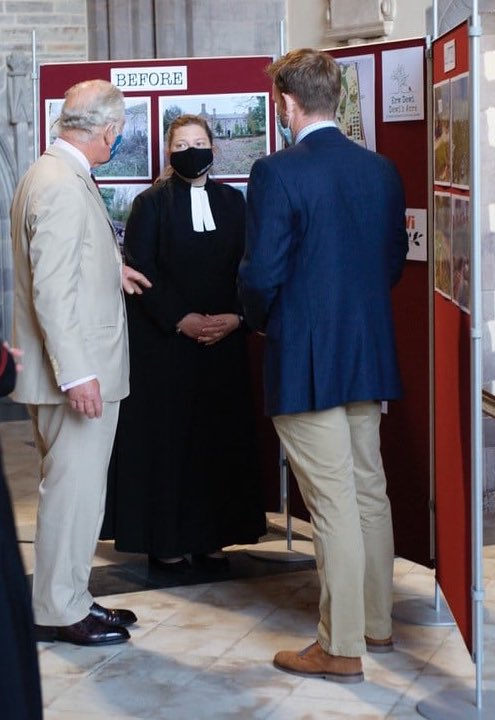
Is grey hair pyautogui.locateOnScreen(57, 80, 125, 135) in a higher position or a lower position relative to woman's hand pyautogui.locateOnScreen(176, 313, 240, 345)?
higher

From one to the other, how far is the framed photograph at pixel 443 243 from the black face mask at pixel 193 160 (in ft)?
3.66

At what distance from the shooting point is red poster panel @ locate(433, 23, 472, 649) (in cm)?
365

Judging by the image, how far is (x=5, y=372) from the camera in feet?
8.56

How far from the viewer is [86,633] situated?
4.32 metres

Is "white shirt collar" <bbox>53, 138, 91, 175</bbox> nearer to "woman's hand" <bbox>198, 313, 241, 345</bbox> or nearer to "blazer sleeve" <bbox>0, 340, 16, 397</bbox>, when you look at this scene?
"woman's hand" <bbox>198, 313, 241, 345</bbox>

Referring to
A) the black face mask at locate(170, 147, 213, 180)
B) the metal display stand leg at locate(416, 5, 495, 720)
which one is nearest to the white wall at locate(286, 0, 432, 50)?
the black face mask at locate(170, 147, 213, 180)

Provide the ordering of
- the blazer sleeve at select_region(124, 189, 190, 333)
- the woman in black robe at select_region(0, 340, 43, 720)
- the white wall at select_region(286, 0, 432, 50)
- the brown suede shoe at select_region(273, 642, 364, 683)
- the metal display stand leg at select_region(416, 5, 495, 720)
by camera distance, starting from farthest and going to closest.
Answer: the white wall at select_region(286, 0, 432, 50)
the blazer sleeve at select_region(124, 189, 190, 333)
the brown suede shoe at select_region(273, 642, 364, 683)
the metal display stand leg at select_region(416, 5, 495, 720)
the woman in black robe at select_region(0, 340, 43, 720)

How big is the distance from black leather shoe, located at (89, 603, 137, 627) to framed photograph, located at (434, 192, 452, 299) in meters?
1.46

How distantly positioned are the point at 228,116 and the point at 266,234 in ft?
5.71

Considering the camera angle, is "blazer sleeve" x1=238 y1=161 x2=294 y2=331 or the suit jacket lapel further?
the suit jacket lapel

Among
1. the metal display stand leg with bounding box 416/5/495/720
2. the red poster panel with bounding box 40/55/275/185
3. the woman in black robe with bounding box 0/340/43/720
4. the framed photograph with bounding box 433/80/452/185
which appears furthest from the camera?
the red poster panel with bounding box 40/55/275/185

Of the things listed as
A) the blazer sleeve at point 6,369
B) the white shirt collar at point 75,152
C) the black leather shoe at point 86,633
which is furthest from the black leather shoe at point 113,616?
the blazer sleeve at point 6,369

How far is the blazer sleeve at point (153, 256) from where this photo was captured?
5.02 m

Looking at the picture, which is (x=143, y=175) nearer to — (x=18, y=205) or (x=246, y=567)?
(x=18, y=205)
